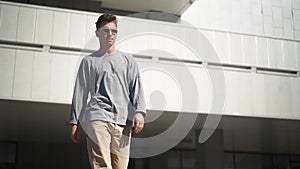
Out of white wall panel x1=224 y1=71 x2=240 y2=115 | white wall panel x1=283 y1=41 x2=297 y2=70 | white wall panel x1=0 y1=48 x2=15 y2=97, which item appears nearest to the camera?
white wall panel x1=0 y1=48 x2=15 y2=97

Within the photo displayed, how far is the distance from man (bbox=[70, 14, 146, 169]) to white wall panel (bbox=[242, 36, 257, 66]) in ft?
12.0

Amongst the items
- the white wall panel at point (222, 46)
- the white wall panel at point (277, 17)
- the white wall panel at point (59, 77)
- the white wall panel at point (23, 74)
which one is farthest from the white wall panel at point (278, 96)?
the white wall panel at point (23, 74)

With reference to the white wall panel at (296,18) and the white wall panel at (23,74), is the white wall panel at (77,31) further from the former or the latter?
the white wall panel at (296,18)

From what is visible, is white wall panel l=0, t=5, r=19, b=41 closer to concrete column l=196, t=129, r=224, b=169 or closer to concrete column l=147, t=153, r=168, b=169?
concrete column l=196, t=129, r=224, b=169

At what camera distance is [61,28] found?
502cm

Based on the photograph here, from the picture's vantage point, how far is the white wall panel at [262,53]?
560 centimetres

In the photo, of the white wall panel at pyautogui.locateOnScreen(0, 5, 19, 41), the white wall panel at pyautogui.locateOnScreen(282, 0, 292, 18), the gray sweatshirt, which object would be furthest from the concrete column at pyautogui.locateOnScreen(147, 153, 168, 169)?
the gray sweatshirt

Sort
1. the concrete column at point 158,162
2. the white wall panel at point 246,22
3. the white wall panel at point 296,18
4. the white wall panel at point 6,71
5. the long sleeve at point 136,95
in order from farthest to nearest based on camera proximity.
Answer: the concrete column at point 158,162 → the white wall panel at point 296,18 → the white wall panel at point 246,22 → the white wall panel at point 6,71 → the long sleeve at point 136,95

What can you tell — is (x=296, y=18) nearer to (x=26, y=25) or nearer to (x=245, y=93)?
(x=245, y=93)

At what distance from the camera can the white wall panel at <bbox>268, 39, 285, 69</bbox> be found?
5.66 m

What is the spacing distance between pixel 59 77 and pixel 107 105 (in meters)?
2.95

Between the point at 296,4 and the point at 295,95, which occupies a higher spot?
the point at 296,4

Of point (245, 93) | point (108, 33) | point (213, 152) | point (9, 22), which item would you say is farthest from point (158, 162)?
point (108, 33)

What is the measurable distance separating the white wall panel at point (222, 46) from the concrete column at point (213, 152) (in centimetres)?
160
